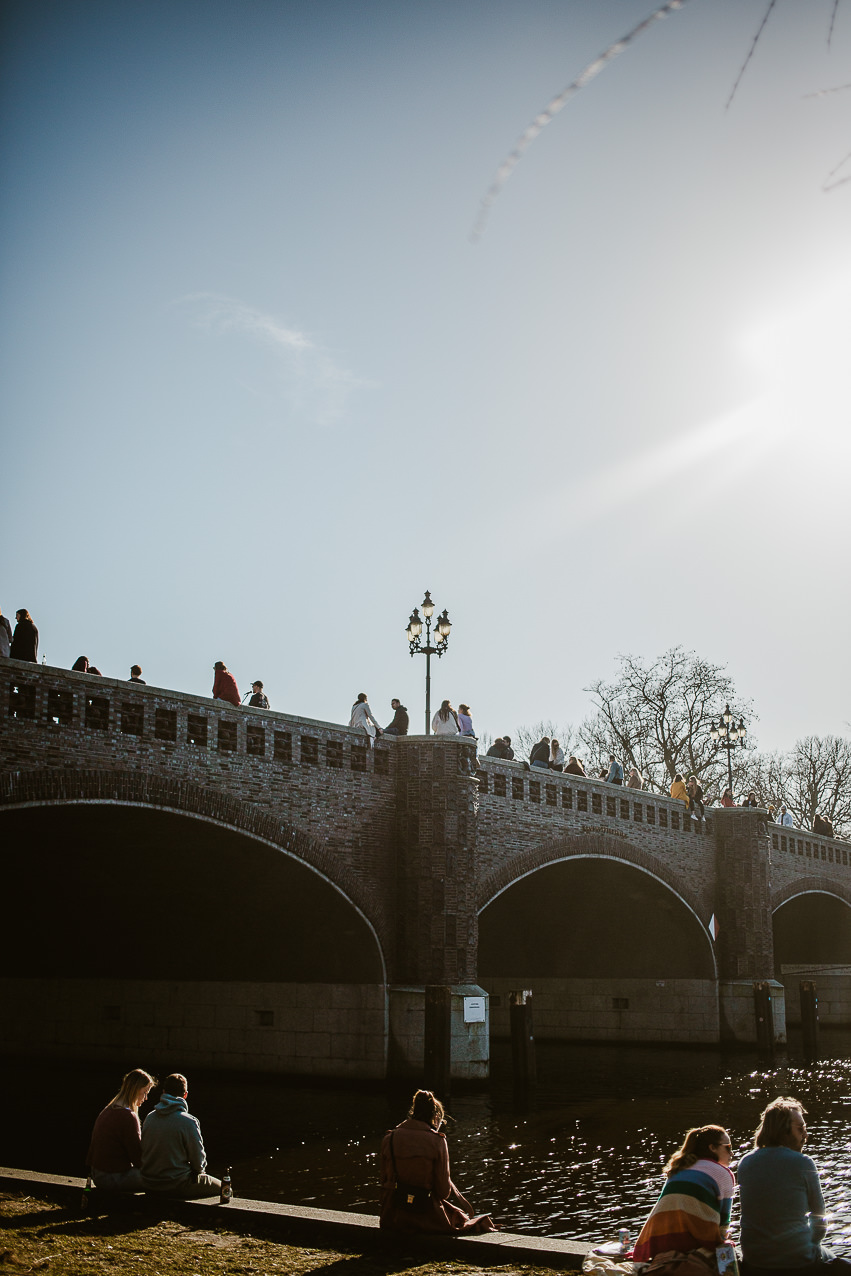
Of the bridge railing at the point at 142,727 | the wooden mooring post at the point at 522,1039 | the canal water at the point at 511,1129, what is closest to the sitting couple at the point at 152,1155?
the canal water at the point at 511,1129

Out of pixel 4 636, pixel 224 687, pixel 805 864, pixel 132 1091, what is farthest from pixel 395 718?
pixel 805 864

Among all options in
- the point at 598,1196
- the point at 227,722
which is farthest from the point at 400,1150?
the point at 227,722

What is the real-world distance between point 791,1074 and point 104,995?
1394 cm

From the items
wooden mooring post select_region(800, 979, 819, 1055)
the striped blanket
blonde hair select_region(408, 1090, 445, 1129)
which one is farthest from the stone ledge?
wooden mooring post select_region(800, 979, 819, 1055)

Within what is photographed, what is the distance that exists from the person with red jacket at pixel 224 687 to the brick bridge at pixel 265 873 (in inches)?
12.4

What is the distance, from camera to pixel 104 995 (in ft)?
83.8

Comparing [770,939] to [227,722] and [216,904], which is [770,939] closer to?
[216,904]

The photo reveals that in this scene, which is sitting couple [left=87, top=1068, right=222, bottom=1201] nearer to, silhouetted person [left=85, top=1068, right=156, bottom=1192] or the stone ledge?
silhouetted person [left=85, top=1068, right=156, bottom=1192]

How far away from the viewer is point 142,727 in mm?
17734

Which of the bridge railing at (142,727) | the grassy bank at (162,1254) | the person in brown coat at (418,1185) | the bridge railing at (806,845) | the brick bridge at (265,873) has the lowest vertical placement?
the grassy bank at (162,1254)

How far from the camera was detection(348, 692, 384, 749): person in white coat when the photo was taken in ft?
71.6

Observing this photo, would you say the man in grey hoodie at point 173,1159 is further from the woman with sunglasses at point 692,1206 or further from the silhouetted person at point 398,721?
the silhouetted person at point 398,721

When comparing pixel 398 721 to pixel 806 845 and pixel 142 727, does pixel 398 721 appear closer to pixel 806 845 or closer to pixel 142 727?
pixel 142 727

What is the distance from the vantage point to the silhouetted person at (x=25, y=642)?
16547 mm
